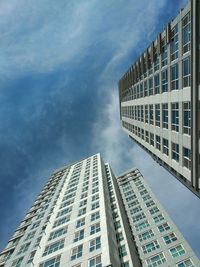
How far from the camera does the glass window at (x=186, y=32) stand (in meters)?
26.1

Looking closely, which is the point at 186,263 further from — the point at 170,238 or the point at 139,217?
the point at 139,217

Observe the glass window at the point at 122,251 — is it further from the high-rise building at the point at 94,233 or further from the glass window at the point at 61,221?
the glass window at the point at 61,221

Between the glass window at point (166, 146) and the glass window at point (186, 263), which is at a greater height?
the glass window at point (166, 146)

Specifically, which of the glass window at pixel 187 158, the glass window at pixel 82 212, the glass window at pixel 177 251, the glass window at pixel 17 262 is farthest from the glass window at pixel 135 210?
the glass window at pixel 187 158

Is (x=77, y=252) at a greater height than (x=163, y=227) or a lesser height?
greater

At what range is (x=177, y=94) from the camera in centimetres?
2967

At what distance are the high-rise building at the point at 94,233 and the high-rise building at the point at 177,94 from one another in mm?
14628

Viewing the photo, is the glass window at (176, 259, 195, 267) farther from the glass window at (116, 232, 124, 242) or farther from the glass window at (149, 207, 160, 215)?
→ the glass window at (149, 207, 160, 215)

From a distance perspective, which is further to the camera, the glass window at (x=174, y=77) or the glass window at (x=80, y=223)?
the glass window at (x=80, y=223)

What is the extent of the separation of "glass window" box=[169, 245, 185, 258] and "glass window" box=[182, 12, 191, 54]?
32882 mm

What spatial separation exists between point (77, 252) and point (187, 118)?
2390 centimetres

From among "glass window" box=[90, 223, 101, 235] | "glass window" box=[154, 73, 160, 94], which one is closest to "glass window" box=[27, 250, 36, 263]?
"glass window" box=[90, 223, 101, 235]

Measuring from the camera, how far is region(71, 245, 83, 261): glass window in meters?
37.8

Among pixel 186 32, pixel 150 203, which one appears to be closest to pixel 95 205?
pixel 150 203
